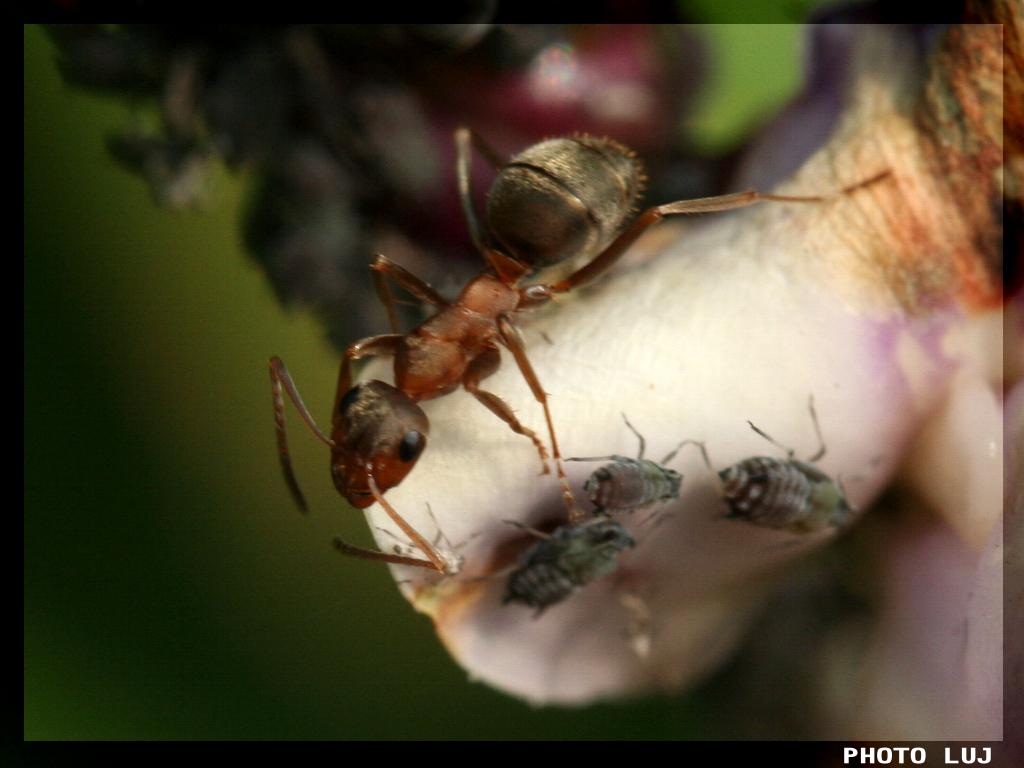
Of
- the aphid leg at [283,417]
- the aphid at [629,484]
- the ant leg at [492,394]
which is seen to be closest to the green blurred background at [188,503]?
the aphid leg at [283,417]

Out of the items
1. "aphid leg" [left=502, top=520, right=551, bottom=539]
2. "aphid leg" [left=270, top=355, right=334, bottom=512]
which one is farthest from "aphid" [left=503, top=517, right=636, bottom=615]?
"aphid leg" [left=270, top=355, right=334, bottom=512]

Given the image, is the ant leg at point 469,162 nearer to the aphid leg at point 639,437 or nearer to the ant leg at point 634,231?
the ant leg at point 634,231

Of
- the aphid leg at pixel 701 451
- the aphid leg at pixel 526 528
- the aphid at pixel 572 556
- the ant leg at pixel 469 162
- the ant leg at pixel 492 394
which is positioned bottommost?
the aphid at pixel 572 556

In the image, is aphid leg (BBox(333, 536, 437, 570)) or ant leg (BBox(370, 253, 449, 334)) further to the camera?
ant leg (BBox(370, 253, 449, 334))

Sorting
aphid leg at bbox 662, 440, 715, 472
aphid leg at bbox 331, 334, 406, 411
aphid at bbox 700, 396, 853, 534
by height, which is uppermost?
aphid leg at bbox 331, 334, 406, 411

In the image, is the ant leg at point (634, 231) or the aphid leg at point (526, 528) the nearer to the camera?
the aphid leg at point (526, 528)

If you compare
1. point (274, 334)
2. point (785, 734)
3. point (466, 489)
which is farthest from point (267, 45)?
point (785, 734)

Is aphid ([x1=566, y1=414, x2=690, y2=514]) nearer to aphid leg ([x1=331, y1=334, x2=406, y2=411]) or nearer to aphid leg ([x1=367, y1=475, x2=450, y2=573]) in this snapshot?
aphid leg ([x1=367, y1=475, x2=450, y2=573])
